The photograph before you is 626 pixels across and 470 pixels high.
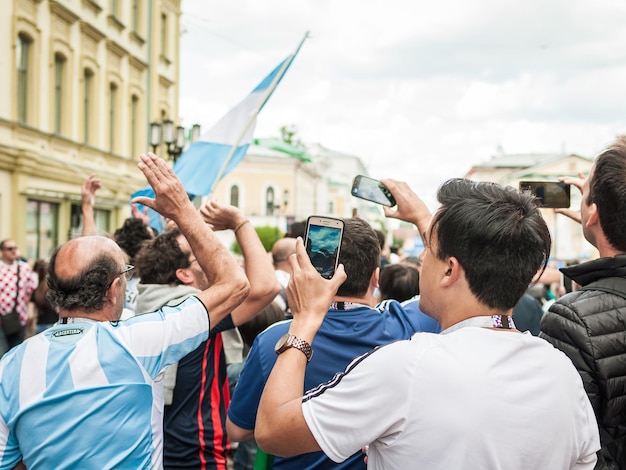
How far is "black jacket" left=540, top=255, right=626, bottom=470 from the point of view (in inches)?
84.0

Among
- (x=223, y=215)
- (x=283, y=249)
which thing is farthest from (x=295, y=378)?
(x=283, y=249)

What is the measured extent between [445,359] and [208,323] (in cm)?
110

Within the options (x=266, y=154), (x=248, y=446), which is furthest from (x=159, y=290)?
(x=266, y=154)

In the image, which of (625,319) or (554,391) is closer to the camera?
(554,391)

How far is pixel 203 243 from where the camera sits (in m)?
2.60

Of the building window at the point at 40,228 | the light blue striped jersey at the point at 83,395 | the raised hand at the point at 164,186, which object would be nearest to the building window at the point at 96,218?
the building window at the point at 40,228

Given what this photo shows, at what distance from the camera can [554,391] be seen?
1673 millimetres

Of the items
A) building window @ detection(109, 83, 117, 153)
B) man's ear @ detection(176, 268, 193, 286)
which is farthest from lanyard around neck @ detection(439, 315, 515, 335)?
building window @ detection(109, 83, 117, 153)

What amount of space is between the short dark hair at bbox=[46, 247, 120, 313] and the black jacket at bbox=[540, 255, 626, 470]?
1.53 meters

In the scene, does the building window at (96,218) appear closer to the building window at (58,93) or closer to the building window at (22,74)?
the building window at (58,93)

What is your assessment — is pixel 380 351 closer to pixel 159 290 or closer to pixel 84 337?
pixel 84 337

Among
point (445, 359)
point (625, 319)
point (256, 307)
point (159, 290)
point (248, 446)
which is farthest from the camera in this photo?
point (248, 446)

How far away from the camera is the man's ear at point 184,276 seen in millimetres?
3697

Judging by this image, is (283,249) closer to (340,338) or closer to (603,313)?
(340,338)
